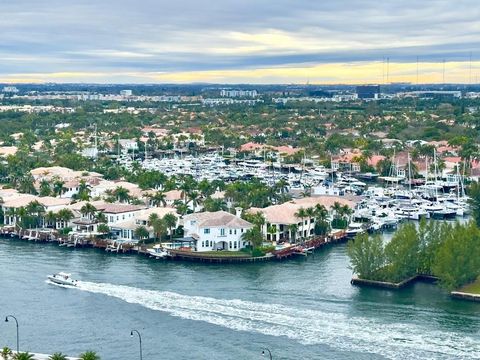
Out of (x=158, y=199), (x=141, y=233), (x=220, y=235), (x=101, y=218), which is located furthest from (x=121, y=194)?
(x=220, y=235)

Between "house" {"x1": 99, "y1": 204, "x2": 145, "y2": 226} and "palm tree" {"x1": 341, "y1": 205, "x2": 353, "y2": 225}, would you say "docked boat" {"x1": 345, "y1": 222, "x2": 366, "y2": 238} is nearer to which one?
"palm tree" {"x1": 341, "y1": 205, "x2": 353, "y2": 225}

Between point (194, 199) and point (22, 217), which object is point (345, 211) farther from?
point (22, 217)

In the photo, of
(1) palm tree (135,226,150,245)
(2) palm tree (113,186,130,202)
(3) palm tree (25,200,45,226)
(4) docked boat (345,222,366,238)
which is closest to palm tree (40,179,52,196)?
(2) palm tree (113,186,130,202)

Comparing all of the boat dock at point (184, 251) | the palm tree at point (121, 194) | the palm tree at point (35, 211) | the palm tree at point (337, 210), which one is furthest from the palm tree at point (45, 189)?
the palm tree at point (337, 210)

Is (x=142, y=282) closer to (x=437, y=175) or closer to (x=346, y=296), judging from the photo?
(x=346, y=296)

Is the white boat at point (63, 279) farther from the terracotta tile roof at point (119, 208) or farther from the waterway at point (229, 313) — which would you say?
the terracotta tile roof at point (119, 208)

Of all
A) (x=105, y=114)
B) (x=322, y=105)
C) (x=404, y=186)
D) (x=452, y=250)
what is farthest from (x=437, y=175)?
(x=322, y=105)
